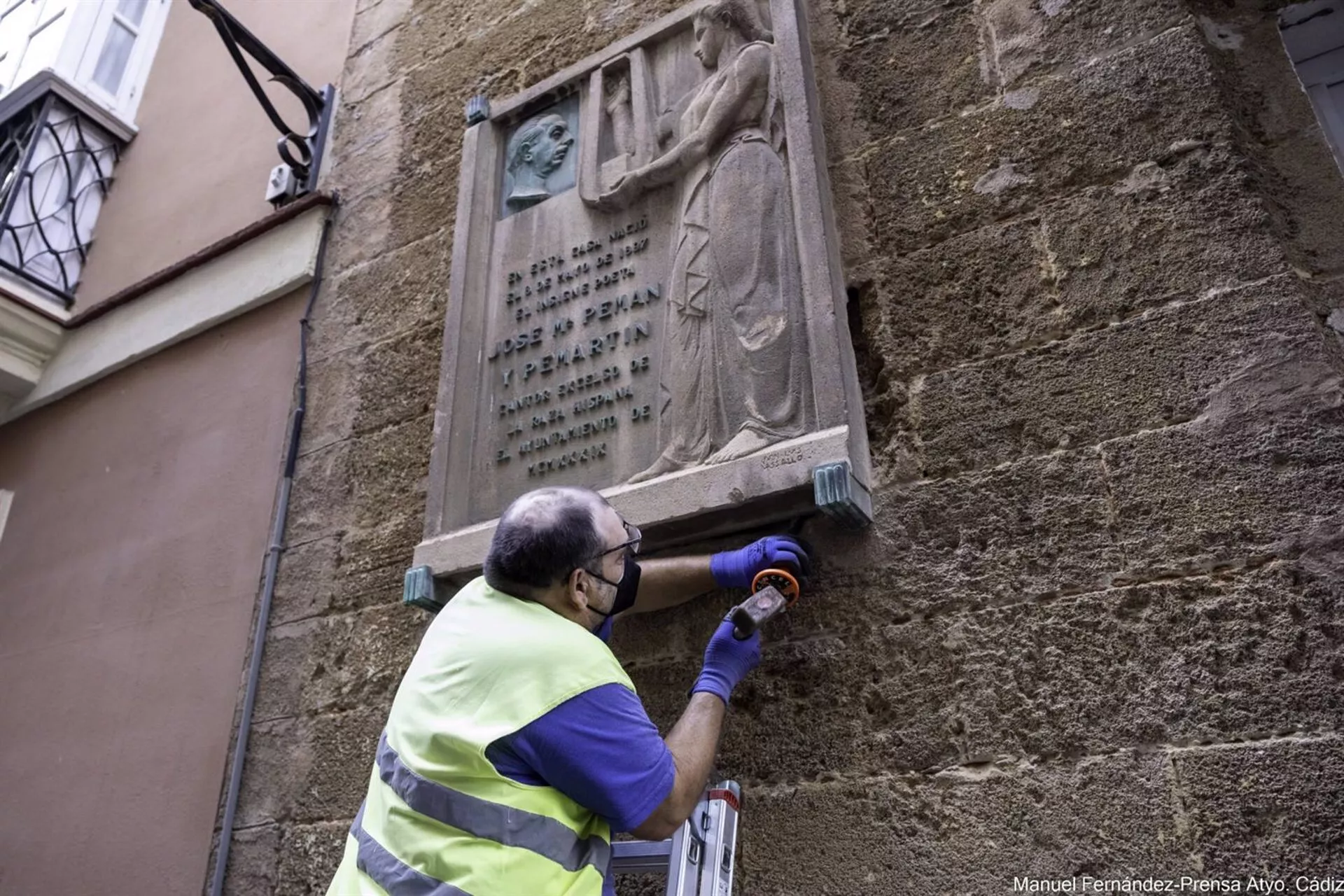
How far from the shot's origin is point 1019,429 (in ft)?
7.76

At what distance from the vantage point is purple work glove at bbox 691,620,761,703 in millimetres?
2137

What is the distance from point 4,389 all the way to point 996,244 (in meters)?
4.95

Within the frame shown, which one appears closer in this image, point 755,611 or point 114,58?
point 755,611

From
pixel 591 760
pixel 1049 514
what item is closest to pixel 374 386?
pixel 591 760

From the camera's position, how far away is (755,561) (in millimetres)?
2361

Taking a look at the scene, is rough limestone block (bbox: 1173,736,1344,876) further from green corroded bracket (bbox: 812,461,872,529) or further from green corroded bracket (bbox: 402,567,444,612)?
green corroded bracket (bbox: 402,567,444,612)

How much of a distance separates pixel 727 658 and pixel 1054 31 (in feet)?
6.28

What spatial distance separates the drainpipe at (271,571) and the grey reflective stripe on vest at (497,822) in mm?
1757

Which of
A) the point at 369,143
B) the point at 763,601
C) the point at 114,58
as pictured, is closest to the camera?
the point at 763,601

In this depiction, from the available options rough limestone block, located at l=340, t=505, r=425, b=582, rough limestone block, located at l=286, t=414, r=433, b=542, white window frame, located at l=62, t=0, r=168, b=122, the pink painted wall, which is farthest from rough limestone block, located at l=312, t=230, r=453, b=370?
white window frame, located at l=62, t=0, r=168, b=122

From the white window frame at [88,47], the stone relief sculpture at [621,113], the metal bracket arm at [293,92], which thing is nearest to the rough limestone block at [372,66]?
the metal bracket arm at [293,92]

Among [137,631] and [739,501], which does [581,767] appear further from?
[137,631]

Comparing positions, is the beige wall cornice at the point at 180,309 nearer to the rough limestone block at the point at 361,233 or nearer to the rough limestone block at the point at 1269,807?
the rough limestone block at the point at 361,233

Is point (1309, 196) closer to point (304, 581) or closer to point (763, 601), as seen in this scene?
point (763, 601)
